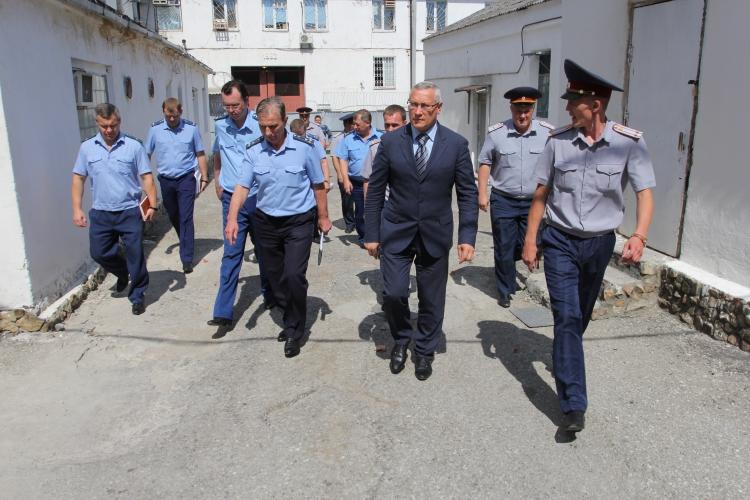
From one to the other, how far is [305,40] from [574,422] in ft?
107

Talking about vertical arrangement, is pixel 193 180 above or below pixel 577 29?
below

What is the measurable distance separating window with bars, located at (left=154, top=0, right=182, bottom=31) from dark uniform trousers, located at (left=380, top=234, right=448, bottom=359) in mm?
32237

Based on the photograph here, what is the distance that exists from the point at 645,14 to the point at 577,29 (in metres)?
1.15

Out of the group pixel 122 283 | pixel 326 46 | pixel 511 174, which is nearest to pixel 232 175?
pixel 122 283

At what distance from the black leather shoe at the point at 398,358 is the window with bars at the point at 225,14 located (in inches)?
1260

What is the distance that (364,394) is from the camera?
14.2 feet

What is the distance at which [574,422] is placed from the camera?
3.64 m

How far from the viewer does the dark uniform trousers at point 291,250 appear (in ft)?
16.3

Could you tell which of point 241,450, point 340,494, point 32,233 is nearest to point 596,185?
point 340,494

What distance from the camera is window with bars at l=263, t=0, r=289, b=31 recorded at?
33438 millimetres

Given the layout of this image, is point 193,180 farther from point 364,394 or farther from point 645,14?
point 645,14

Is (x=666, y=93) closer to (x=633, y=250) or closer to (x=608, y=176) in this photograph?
(x=608, y=176)

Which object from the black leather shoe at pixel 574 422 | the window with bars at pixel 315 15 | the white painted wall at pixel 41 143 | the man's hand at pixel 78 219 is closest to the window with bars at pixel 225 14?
the window with bars at pixel 315 15

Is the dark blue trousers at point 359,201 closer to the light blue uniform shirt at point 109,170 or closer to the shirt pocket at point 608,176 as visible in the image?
the light blue uniform shirt at point 109,170
